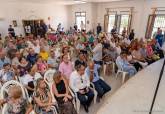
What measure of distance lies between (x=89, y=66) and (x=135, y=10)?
7.43 meters

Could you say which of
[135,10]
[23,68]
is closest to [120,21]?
[135,10]

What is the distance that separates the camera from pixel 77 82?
3.10 m

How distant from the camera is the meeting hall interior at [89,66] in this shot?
262 centimetres

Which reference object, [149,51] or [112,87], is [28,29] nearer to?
[149,51]

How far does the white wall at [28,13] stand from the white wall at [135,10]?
2003 mm

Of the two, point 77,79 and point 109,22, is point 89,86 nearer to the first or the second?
point 77,79

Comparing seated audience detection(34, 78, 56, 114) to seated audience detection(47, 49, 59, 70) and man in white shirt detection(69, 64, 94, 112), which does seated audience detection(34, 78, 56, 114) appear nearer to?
man in white shirt detection(69, 64, 94, 112)

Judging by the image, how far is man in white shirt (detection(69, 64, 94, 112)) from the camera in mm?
3068

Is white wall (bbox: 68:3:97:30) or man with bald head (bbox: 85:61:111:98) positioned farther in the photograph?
white wall (bbox: 68:3:97:30)

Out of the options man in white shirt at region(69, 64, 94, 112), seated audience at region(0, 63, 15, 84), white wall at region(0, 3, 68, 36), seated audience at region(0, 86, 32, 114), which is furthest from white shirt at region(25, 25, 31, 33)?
seated audience at region(0, 86, 32, 114)

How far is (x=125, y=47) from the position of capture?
631 cm

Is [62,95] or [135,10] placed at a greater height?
[135,10]

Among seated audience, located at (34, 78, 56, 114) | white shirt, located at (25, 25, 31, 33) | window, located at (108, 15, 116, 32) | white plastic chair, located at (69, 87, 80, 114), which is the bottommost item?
white plastic chair, located at (69, 87, 80, 114)

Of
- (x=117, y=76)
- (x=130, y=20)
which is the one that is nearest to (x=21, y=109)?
(x=117, y=76)
